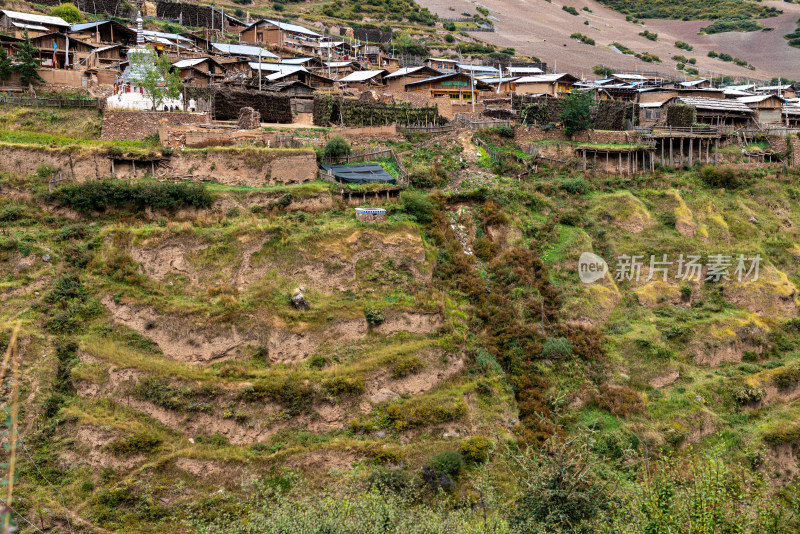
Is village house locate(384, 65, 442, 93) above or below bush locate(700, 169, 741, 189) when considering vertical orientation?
above

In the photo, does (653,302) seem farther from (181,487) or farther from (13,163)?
(13,163)

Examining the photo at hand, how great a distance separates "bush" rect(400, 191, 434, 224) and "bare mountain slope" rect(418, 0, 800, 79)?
6340 centimetres

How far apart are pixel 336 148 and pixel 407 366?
626 inches

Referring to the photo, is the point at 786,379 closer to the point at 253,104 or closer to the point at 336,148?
the point at 336,148

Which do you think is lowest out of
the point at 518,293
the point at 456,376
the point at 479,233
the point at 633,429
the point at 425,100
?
the point at 633,429

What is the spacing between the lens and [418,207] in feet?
119

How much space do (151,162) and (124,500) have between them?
18.0m

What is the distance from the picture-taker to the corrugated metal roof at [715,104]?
51.3m

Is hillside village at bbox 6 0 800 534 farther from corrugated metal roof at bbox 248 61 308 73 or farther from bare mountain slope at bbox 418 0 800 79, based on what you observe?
bare mountain slope at bbox 418 0 800 79

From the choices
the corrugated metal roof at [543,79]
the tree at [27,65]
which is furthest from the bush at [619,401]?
the tree at [27,65]

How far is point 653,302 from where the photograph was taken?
3784 cm

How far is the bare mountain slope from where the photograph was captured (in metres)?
102

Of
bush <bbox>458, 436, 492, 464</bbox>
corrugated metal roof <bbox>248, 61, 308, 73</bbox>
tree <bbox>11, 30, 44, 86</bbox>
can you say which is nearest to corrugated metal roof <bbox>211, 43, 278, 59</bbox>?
corrugated metal roof <bbox>248, 61, 308, 73</bbox>

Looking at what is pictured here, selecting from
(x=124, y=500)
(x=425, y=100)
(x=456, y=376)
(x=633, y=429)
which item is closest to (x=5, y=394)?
(x=124, y=500)
